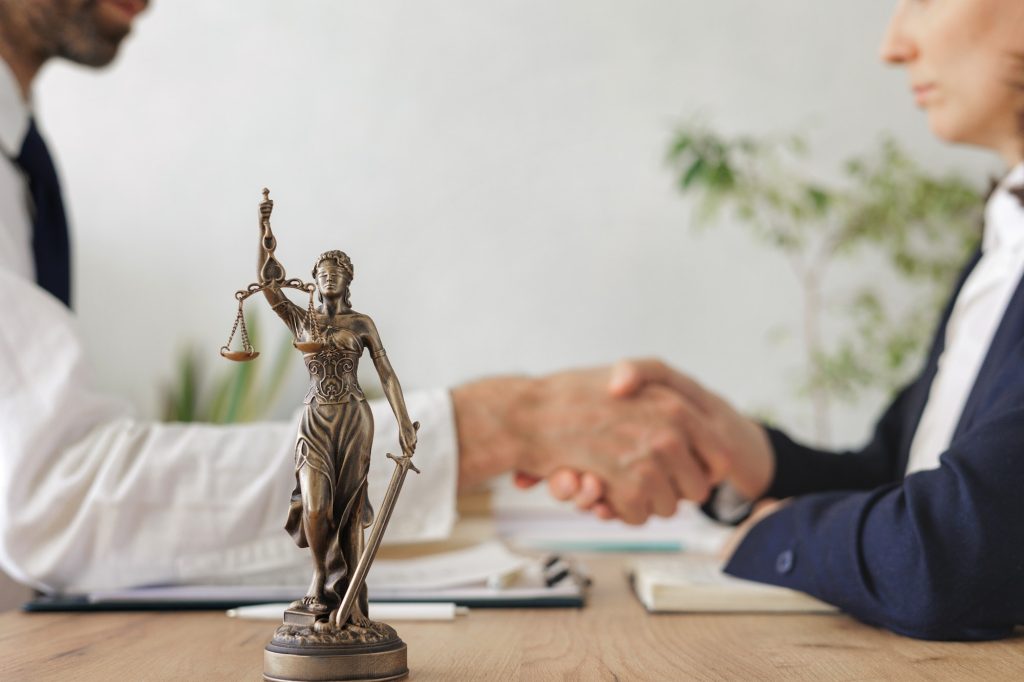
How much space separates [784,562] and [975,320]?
23.7 inches

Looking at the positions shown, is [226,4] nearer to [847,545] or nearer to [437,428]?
[437,428]

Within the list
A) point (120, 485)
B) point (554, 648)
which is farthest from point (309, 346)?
point (120, 485)

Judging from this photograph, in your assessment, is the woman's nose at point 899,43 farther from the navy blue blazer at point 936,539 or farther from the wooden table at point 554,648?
the wooden table at point 554,648

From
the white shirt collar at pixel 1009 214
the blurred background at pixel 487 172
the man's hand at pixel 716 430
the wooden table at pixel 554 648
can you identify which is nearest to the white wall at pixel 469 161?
the blurred background at pixel 487 172

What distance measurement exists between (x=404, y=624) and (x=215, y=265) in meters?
2.47

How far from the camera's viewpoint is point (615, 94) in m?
3.09

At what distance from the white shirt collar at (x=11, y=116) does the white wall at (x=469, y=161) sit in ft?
4.97

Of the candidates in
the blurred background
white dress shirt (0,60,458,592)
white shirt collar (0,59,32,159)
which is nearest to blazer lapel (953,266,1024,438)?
white dress shirt (0,60,458,592)

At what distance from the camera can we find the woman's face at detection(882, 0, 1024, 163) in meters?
1.31

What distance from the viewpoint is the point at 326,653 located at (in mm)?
595

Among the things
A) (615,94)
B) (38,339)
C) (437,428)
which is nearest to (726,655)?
(437,428)

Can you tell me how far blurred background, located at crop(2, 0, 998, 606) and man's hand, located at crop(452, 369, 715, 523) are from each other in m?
1.62

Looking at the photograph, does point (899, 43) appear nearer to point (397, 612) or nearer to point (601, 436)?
point (601, 436)

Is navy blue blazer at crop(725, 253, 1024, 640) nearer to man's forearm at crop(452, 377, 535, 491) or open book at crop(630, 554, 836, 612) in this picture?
open book at crop(630, 554, 836, 612)
